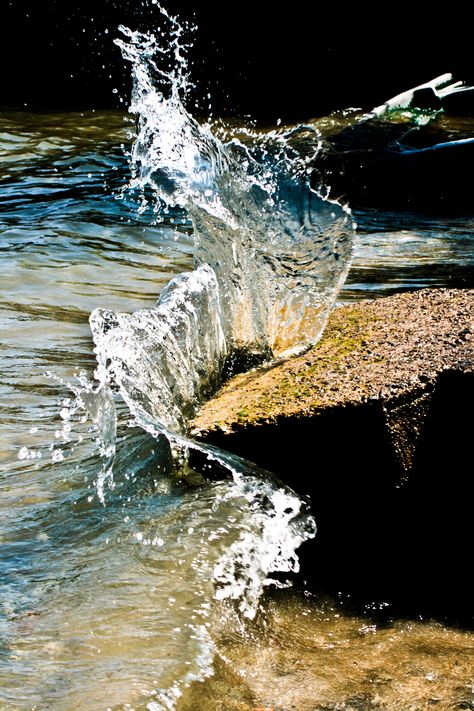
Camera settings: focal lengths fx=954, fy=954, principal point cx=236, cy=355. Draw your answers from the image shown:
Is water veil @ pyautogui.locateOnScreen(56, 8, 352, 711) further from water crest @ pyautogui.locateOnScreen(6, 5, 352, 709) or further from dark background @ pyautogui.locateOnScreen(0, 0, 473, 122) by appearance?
dark background @ pyautogui.locateOnScreen(0, 0, 473, 122)

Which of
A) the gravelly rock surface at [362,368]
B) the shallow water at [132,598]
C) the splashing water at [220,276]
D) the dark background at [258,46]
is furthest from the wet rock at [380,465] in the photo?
the dark background at [258,46]

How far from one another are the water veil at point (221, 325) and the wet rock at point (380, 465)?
0.29 ft

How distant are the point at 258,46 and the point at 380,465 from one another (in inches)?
617

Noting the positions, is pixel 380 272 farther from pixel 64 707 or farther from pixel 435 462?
pixel 64 707

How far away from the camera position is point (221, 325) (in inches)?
151

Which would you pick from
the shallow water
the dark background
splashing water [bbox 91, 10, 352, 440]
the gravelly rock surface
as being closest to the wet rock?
the gravelly rock surface

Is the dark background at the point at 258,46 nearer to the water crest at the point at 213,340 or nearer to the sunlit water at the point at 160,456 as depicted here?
the sunlit water at the point at 160,456

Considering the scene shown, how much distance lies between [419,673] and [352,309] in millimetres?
1892

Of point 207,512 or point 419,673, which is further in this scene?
point 207,512

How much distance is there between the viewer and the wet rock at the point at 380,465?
107 inches

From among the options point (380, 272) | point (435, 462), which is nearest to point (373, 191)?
point (380, 272)

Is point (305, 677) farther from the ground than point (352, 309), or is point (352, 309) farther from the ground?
point (352, 309)

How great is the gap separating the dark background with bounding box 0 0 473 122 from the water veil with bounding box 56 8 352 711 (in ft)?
35.8

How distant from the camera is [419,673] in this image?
2258 millimetres
